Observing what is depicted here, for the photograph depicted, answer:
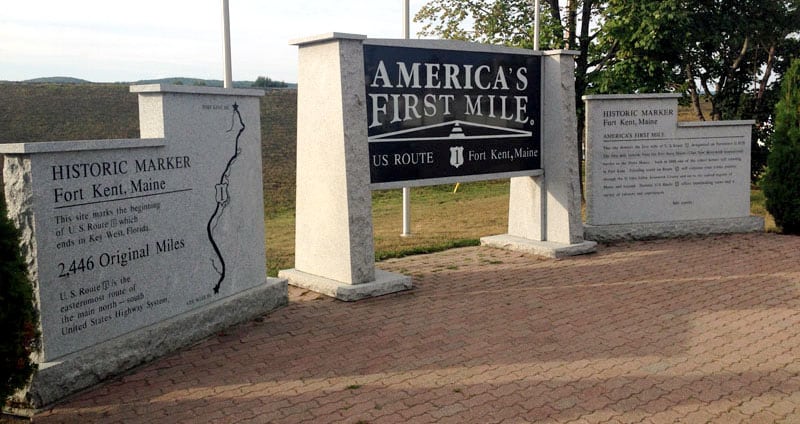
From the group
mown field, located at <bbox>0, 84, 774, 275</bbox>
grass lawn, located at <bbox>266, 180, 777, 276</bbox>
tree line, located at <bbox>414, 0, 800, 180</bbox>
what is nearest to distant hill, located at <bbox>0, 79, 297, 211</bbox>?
mown field, located at <bbox>0, 84, 774, 275</bbox>

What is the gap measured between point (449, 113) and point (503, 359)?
13.9ft

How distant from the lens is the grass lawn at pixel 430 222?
11477 millimetres

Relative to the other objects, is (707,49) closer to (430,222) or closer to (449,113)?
(430,222)

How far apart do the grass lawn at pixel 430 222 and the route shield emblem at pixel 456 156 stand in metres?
1.98

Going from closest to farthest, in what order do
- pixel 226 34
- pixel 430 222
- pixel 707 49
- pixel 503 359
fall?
pixel 503 359
pixel 226 34
pixel 430 222
pixel 707 49

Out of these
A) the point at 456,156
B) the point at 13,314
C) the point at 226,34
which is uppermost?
the point at 226,34

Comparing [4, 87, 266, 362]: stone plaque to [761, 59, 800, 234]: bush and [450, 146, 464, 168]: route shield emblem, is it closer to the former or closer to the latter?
[450, 146, 464, 168]: route shield emblem

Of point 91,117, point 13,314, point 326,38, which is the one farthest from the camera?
point 91,117

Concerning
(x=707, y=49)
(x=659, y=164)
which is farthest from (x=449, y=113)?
(x=707, y=49)

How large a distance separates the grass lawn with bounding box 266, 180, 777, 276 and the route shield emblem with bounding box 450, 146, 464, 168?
1976mm

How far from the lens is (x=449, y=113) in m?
9.38

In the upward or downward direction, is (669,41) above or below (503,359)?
above

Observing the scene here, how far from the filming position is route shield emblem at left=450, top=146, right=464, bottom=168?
947 cm

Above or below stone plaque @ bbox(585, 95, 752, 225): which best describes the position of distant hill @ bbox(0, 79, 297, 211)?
above
